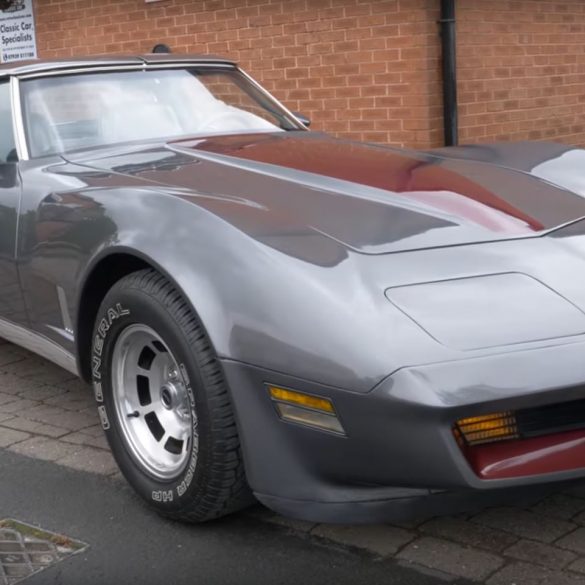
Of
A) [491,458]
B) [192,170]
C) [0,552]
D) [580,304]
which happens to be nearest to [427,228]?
[580,304]

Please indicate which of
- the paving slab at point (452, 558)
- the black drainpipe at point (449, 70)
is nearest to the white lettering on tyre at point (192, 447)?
the paving slab at point (452, 558)

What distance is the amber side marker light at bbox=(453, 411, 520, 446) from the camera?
2426 millimetres

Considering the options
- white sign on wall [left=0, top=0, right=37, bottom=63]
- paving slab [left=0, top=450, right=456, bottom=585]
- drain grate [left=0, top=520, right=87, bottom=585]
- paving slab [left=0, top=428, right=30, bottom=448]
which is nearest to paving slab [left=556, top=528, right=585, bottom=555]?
paving slab [left=0, top=450, right=456, bottom=585]

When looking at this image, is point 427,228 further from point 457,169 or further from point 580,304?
point 457,169

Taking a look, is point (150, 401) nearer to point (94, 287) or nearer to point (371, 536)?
point (94, 287)

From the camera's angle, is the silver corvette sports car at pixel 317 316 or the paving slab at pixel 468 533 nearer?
the silver corvette sports car at pixel 317 316

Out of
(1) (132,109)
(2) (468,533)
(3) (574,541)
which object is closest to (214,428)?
(2) (468,533)

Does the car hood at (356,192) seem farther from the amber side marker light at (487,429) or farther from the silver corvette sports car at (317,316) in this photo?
the amber side marker light at (487,429)

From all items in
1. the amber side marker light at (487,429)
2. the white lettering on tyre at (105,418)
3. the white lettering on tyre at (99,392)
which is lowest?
the white lettering on tyre at (105,418)

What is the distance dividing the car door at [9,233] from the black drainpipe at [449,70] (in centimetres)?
374

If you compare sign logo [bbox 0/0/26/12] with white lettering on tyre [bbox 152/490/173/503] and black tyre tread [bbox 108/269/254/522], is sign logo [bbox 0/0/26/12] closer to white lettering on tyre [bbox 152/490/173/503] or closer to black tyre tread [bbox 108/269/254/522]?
black tyre tread [bbox 108/269/254/522]

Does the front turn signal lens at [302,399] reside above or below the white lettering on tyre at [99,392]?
above

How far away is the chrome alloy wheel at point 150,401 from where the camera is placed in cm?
312

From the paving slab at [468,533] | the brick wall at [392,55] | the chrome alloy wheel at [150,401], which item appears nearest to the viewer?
the paving slab at [468,533]
